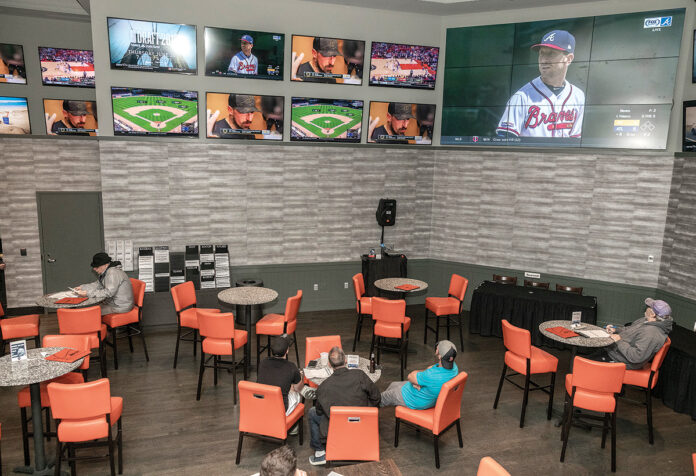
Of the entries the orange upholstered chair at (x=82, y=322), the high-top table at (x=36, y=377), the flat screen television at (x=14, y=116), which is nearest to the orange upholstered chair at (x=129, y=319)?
the orange upholstered chair at (x=82, y=322)

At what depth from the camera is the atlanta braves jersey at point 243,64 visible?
7.89 metres

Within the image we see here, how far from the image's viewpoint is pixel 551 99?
816cm

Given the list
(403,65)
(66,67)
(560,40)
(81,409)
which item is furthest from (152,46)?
(560,40)

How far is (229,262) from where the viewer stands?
8.40 meters

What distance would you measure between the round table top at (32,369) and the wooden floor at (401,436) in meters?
0.95

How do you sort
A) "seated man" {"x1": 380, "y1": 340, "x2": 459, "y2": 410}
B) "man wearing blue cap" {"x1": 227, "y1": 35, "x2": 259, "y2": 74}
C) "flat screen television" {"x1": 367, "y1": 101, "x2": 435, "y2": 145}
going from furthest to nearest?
"flat screen television" {"x1": 367, "y1": 101, "x2": 435, "y2": 145}, "man wearing blue cap" {"x1": 227, "y1": 35, "x2": 259, "y2": 74}, "seated man" {"x1": 380, "y1": 340, "x2": 459, "y2": 410}

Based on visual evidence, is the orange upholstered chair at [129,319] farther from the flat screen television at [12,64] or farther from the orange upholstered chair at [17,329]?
the flat screen television at [12,64]

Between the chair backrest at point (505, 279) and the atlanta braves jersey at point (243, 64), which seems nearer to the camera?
the atlanta braves jersey at point (243, 64)

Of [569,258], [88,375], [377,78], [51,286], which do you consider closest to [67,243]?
[51,286]

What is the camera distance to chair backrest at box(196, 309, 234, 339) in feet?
18.3

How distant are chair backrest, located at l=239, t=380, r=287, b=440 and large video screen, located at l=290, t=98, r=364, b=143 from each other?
533 centimetres

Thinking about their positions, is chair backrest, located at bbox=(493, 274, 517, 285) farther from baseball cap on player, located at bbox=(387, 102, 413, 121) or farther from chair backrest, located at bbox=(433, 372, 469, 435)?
chair backrest, located at bbox=(433, 372, 469, 435)

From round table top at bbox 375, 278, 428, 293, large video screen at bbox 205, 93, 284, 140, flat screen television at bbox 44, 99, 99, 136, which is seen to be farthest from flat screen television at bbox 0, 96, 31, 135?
round table top at bbox 375, 278, 428, 293

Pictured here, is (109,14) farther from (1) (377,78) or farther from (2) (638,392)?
(2) (638,392)
